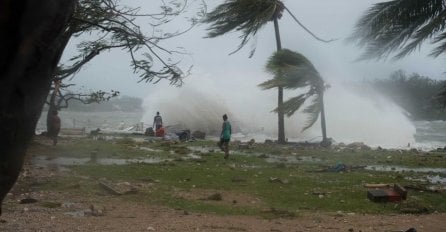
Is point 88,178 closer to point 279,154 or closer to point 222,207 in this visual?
point 222,207

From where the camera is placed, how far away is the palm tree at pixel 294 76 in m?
24.3

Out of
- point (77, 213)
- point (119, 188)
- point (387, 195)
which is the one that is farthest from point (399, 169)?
point (77, 213)

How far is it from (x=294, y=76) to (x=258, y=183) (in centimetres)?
1320

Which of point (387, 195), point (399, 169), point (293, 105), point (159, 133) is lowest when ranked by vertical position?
point (387, 195)

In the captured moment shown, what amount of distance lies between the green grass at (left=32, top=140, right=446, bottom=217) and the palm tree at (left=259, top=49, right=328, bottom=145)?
7403 millimetres

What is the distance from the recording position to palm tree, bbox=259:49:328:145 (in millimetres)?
24297

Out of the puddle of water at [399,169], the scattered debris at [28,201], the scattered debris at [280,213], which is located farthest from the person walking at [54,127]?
the scattered debris at [280,213]

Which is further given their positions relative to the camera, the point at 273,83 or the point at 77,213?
the point at 273,83

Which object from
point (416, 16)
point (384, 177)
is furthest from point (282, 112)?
point (416, 16)

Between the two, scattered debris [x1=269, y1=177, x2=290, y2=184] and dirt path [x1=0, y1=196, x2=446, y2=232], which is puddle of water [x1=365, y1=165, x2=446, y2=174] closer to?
scattered debris [x1=269, y1=177, x2=290, y2=184]

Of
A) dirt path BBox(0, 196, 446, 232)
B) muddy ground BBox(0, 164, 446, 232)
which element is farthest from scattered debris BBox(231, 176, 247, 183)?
dirt path BBox(0, 196, 446, 232)

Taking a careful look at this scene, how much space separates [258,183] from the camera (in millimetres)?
11773

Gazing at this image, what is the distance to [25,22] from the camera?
2.30 meters

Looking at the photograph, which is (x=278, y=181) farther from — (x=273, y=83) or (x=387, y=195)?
(x=273, y=83)
